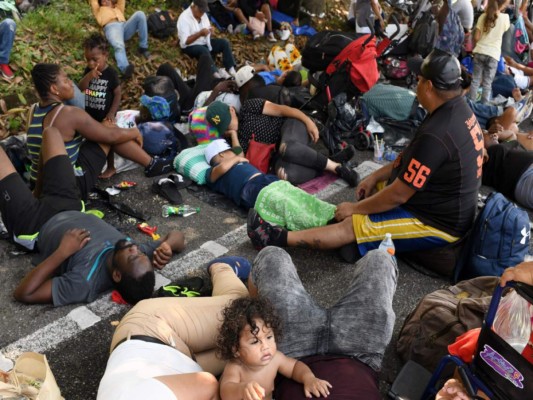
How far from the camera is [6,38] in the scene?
19.2 ft

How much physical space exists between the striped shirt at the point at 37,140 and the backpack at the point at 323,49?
2972 millimetres

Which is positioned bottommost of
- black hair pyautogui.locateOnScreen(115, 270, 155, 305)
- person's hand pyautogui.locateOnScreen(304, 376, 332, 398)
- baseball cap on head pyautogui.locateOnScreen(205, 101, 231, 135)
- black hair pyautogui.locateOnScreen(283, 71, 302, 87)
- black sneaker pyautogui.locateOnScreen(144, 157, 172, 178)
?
black sneaker pyautogui.locateOnScreen(144, 157, 172, 178)

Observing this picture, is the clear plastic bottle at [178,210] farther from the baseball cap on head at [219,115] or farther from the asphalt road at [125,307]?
the baseball cap on head at [219,115]

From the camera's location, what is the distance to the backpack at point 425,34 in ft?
23.1

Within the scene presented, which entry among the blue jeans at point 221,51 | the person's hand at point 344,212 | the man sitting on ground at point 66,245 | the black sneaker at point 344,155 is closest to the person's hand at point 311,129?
the black sneaker at point 344,155

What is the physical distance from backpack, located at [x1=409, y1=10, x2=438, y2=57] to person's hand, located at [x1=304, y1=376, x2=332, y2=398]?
587 centimetres

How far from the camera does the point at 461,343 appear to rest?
96.6 inches

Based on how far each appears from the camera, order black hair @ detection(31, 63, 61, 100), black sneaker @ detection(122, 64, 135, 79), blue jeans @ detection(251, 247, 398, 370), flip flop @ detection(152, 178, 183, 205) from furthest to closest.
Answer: black sneaker @ detection(122, 64, 135, 79)
flip flop @ detection(152, 178, 183, 205)
black hair @ detection(31, 63, 61, 100)
blue jeans @ detection(251, 247, 398, 370)

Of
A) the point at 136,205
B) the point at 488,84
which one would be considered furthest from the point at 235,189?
the point at 488,84

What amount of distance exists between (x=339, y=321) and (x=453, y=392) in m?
0.60

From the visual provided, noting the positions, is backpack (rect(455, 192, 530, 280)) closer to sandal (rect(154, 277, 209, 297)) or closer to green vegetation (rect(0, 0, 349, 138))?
sandal (rect(154, 277, 209, 297))

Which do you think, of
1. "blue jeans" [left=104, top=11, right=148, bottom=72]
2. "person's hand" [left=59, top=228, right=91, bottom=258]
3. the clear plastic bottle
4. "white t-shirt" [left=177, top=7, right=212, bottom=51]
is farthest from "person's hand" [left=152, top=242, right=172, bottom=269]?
"white t-shirt" [left=177, top=7, right=212, bottom=51]

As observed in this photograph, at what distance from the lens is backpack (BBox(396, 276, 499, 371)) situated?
2787 millimetres

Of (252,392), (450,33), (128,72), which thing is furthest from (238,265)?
Answer: (450,33)
